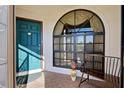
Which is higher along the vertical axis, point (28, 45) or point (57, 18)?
point (57, 18)

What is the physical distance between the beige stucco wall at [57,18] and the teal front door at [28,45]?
0.64ft

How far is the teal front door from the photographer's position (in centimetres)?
438

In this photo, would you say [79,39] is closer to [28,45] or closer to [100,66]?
[100,66]

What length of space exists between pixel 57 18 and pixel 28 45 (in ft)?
3.92

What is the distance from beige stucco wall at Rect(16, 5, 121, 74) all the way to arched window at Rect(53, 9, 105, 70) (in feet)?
0.39

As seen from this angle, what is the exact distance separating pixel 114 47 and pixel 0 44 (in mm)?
3111

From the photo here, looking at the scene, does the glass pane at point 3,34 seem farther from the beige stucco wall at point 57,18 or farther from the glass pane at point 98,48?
the glass pane at point 98,48

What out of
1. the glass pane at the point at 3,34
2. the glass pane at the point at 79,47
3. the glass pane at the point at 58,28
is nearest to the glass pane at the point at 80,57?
the glass pane at the point at 79,47

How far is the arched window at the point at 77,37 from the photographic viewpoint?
12.7 feet

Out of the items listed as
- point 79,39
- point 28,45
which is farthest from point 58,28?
point 28,45

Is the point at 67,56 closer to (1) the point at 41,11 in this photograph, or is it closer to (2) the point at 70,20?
(2) the point at 70,20

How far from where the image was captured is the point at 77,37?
427cm

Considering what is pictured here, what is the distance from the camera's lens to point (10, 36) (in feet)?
2.80
